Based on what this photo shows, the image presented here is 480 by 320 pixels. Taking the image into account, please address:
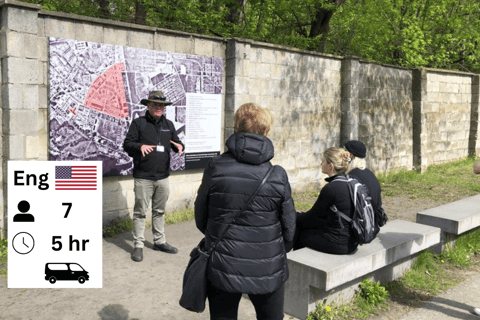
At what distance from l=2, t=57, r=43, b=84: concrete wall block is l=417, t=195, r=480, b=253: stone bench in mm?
5275

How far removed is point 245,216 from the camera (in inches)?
113

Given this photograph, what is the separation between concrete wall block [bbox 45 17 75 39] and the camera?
6316 millimetres

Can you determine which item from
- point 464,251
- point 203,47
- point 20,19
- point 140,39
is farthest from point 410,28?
point 20,19

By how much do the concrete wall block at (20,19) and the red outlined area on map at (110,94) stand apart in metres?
1.07

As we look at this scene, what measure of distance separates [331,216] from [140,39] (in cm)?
434

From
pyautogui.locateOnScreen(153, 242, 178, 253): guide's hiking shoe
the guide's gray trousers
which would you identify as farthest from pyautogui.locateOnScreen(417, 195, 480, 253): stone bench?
the guide's gray trousers

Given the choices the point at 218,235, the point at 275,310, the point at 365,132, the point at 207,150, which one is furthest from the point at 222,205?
the point at 365,132

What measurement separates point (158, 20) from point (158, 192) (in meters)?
12.0

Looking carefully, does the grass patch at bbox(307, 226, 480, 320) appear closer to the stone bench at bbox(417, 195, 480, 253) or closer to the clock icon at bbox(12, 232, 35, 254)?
the stone bench at bbox(417, 195, 480, 253)

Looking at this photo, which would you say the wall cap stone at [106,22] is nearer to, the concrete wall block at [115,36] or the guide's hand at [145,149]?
the concrete wall block at [115,36]

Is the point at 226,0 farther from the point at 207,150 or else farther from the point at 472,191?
the point at 472,191

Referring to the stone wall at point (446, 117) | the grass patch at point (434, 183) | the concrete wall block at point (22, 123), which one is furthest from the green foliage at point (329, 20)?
the concrete wall block at point (22, 123)

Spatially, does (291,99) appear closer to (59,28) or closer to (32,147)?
(59,28)

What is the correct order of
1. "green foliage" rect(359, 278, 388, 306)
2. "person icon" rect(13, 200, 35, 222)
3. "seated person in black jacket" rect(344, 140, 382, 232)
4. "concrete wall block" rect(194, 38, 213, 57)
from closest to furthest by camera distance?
1. "green foliage" rect(359, 278, 388, 306)
2. "seated person in black jacket" rect(344, 140, 382, 232)
3. "person icon" rect(13, 200, 35, 222)
4. "concrete wall block" rect(194, 38, 213, 57)
